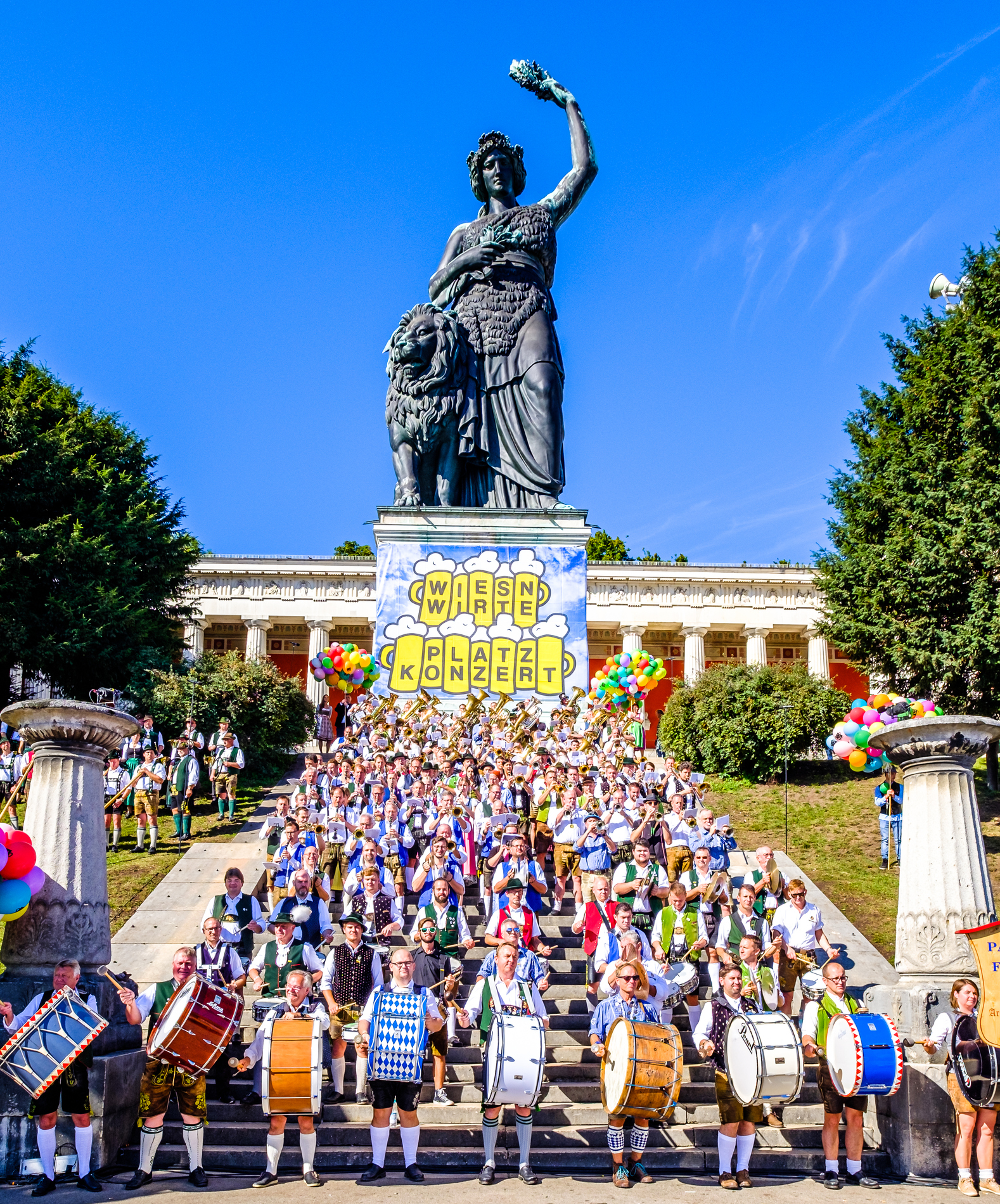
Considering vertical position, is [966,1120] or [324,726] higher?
[324,726]

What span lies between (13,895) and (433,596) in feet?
47.3

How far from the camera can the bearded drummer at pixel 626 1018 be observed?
27.0ft

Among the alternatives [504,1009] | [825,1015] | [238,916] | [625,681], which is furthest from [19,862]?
[625,681]

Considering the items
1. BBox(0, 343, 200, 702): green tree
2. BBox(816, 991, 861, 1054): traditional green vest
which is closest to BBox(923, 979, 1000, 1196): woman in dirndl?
BBox(816, 991, 861, 1054): traditional green vest

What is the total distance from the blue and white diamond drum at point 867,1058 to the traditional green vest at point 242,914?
16.7 ft

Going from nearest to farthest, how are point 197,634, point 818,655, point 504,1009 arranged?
point 504,1009 < point 818,655 < point 197,634

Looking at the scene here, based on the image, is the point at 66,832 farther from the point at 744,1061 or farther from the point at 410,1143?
the point at 744,1061

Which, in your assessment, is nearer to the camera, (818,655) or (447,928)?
(447,928)

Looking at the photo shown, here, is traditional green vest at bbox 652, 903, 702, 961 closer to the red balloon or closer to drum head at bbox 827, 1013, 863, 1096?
drum head at bbox 827, 1013, 863, 1096

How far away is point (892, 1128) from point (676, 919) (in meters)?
2.63

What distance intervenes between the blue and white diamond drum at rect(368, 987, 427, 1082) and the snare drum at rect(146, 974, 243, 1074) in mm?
1079

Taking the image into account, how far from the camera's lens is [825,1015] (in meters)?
8.72

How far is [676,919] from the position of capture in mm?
10742

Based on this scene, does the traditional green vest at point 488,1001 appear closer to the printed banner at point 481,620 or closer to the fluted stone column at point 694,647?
the printed banner at point 481,620
